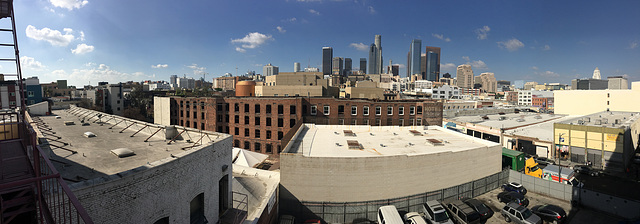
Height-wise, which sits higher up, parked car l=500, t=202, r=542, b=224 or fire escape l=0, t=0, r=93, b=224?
fire escape l=0, t=0, r=93, b=224

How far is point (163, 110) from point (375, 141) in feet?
181

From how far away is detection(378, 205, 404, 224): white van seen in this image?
19.2m

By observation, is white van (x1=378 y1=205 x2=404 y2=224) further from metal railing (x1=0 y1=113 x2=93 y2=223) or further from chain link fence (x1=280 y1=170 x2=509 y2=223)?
metal railing (x1=0 y1=113 x2=93 y2=223)

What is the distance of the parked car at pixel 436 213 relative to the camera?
2050cm

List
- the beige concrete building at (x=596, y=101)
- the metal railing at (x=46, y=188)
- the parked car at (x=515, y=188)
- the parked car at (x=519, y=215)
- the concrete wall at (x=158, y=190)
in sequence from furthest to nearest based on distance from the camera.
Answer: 1. the beige concrete building at (x=596, y=101)
2. the parked car at (x=515, y=188)
3. the parked car at (x=519, y=215)
4. the concrete wall at (x=158, y=190)
5. the metal railing at (x=46, y=188)

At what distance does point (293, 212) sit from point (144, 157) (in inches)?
493

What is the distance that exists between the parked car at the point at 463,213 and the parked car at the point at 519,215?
8.43 feet

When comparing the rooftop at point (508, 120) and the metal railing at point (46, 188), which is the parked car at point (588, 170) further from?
the metal railing at point (46, 188)

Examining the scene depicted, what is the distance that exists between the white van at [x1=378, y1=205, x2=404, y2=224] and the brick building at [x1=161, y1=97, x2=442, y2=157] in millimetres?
22135

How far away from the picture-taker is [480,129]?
49.8 metres

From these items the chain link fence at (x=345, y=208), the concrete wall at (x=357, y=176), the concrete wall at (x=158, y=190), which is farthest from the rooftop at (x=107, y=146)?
the chain link fence at (x=345, y=208)

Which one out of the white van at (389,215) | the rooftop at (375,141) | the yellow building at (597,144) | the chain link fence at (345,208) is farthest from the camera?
the yellow building at (597,144)

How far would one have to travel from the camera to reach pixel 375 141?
28.0 metres

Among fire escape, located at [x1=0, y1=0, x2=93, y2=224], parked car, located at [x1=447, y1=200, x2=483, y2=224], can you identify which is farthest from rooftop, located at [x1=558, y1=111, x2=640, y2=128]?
fire escape, located at [x1=0, y1=0, x2=93, y2=224]
